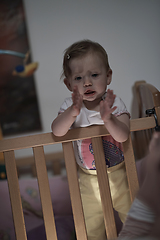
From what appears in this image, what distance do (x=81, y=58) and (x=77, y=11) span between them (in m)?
1.06

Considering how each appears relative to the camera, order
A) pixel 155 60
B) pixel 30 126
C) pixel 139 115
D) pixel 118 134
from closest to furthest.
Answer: pixel 118 134 < pixel 139 115 < pixel 155 60 < pixel 30 126

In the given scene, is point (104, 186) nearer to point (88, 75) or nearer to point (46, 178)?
point (46, 178)

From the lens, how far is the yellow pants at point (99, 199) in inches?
36.4

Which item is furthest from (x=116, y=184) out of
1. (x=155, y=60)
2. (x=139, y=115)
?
(x=155, y=60)

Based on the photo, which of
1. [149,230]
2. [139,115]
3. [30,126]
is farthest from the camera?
[30,126]

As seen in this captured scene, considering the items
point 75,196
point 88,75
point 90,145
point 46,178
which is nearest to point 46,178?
point 46,178

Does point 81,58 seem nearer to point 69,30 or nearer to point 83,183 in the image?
point 83,183

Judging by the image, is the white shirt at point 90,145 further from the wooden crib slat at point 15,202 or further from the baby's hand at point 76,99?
the wooden crib slat at point 15,202

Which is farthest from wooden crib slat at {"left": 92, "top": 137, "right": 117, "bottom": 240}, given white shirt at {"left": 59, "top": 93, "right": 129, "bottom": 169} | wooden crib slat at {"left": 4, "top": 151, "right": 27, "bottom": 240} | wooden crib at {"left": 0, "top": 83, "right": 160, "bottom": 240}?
wooden crib slat at {"left": 4, "top": 151, "right": 27, "bottom": 240}

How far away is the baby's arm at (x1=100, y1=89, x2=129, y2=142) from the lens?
69cm

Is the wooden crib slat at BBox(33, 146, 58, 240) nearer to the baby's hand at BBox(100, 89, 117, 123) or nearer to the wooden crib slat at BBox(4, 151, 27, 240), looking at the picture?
the wooden crib slat at BBox(4, 151, 27, 240)

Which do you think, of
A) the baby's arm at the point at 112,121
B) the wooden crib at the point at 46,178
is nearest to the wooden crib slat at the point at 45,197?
the wooden crib at the point at 46,178

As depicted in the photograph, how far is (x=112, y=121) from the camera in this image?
72 cm

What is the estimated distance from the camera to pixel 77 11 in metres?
1.74
